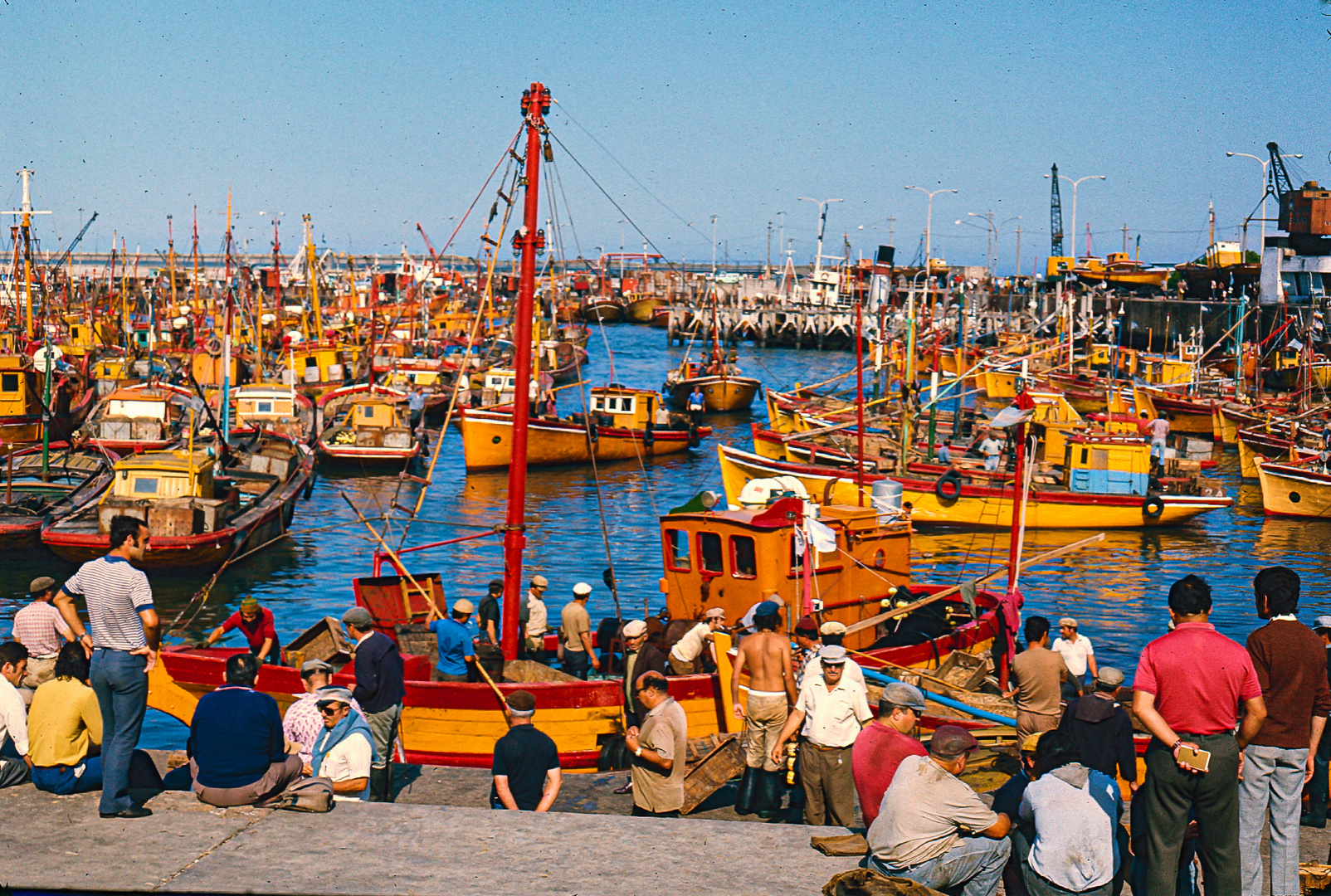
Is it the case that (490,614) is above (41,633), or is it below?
below

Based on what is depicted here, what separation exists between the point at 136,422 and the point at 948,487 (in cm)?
2625

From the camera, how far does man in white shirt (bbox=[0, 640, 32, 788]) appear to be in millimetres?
9438

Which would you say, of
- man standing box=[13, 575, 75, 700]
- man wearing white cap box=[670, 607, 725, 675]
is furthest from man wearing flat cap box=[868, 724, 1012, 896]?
man standing box=[13, 575, 75, 700]

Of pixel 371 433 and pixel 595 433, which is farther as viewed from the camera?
pixel 595 433

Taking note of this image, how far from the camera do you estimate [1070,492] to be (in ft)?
126

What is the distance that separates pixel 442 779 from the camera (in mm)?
13477

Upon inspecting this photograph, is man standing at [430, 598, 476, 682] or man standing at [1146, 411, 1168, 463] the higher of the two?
man standing at [1146, 411, 1168, 463]

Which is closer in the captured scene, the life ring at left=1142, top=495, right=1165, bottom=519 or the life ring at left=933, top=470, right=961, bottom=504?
the life ring at left=933, top=470, right=961, bottom=504

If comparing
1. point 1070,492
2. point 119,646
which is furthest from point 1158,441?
point 119,646

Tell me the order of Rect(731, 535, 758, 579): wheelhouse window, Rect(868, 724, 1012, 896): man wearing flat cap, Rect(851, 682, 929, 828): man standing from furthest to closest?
Rect(731, 535, 758, 579): wheelhouse window, Rect(851, 682, 929, 828): man standing, Rect(868, 724, 1012, 896): man wearing flat cap

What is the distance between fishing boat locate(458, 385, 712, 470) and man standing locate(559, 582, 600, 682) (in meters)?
27.1

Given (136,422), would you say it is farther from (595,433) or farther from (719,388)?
(719,388)

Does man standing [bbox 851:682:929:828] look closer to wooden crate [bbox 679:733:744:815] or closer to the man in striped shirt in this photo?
wooden crate [bbox 679:733:744:815]

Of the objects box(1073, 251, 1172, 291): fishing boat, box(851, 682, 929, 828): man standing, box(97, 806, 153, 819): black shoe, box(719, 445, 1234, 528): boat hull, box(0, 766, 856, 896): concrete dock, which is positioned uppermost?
box(1073, 251, 1172, 291): fishing boat
